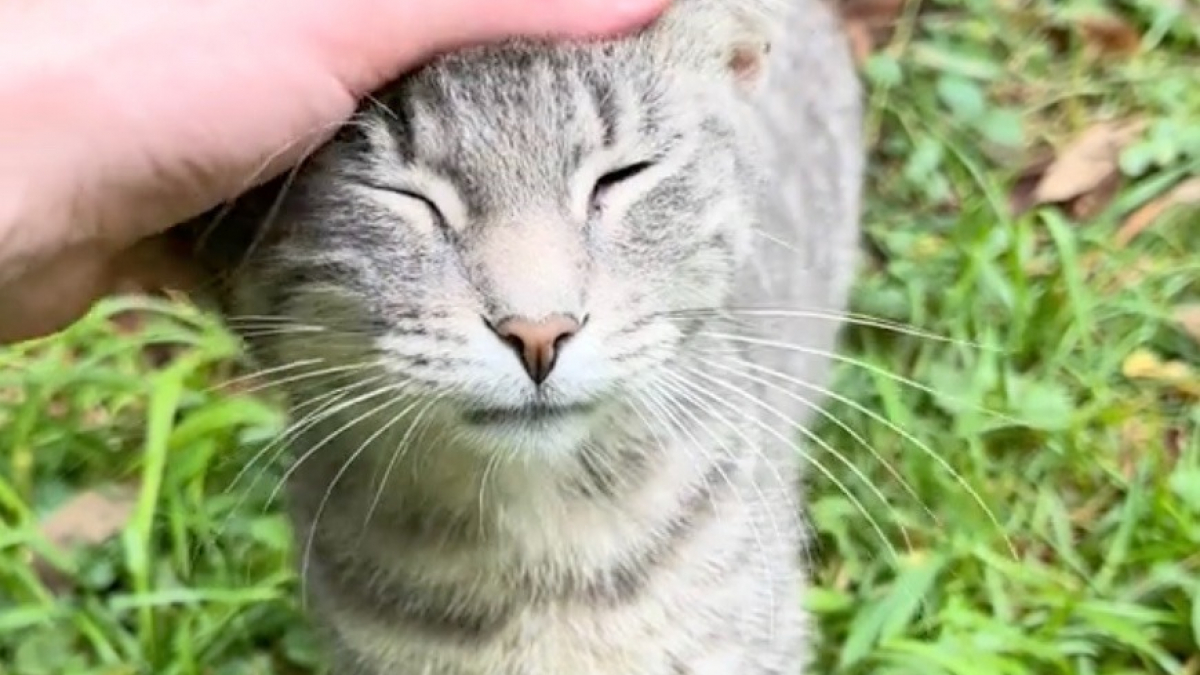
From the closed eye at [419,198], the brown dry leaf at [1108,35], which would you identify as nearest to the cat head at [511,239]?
Result: the closed eye at [419,198]

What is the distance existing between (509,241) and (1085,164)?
140 cm

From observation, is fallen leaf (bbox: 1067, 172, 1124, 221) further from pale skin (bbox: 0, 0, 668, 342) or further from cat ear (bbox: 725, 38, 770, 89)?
pale skin (bbox: 0, 0, 668, 342)

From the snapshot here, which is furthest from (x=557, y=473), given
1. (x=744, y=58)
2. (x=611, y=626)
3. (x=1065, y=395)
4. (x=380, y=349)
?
(x=1065, y=395)

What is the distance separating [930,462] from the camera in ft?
7.06

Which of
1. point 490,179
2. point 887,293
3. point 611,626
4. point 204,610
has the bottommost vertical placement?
point 204,610

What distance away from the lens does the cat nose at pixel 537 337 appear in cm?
132

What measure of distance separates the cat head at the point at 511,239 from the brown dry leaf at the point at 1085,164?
1.12 metres

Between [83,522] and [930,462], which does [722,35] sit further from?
[83,522]

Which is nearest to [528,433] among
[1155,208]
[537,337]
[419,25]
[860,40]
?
[537,337]

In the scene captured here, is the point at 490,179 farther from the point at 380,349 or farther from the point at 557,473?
the point at 557,473

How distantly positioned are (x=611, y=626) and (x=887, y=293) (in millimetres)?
870

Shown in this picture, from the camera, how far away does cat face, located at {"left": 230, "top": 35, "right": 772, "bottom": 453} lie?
1.35 meters

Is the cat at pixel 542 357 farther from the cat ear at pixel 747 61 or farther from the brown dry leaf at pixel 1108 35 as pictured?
the brown dry leaf at pixel 1108 35

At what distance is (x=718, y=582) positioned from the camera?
168cm
